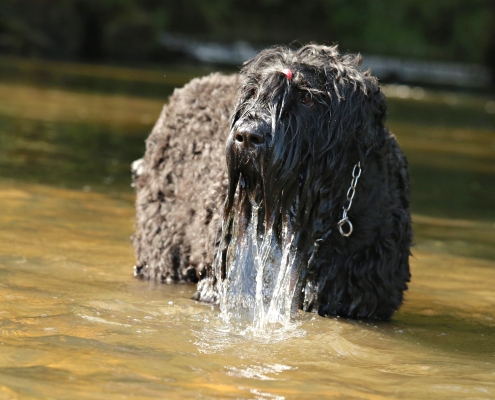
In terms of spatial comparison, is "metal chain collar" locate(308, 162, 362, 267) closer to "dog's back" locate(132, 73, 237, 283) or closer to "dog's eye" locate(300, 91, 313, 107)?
"dog's eye" locate(300, 91, 313, 107)

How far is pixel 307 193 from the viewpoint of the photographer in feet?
15.6

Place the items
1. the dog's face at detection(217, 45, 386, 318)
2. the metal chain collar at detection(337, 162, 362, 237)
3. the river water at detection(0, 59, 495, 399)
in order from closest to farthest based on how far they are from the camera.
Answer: the river water at detection(0, 59, 495, 399), the dog's face at detection(217, 45, 386, 318), the metal chain collar at detection(337, 162, 362, 237)

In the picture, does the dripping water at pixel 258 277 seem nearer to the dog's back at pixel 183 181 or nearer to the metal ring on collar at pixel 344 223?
the metal ring on collar at pixel 344 223

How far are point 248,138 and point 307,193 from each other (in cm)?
56

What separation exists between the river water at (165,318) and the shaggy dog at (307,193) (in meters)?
0.25

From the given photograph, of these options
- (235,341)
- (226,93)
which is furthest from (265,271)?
(226,93)

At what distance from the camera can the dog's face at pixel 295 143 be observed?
14.8 feet

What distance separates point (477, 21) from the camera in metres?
41.5

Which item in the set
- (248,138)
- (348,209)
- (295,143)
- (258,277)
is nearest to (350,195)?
(348,209)

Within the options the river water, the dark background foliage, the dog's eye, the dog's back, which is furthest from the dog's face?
the dark background foliage

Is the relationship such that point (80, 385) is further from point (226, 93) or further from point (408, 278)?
point (226, 93)

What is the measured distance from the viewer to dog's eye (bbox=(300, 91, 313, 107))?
4.70m

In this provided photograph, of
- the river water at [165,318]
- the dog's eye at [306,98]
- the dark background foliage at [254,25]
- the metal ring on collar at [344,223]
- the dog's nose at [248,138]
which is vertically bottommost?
the river water at [165,318]

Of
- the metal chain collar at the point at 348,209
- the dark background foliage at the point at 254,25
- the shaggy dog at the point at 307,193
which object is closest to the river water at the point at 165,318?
the shaggy dog at the point at 307,193
